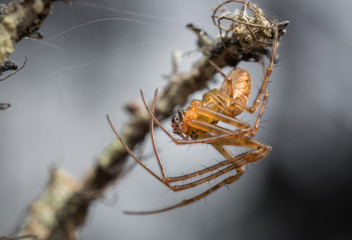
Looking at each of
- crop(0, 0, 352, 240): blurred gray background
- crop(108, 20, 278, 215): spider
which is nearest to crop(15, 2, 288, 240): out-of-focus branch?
crop(108, 20, 278, 215): spider

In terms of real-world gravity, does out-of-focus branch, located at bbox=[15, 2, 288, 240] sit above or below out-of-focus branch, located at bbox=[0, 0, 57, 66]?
below

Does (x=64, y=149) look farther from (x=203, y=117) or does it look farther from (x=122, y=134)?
(x=203, y=117)

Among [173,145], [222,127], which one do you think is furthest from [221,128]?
[173,145]

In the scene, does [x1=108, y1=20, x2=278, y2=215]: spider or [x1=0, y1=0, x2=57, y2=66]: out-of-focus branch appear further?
[x1=108, y1=20, x2=278, y2=215]: spider

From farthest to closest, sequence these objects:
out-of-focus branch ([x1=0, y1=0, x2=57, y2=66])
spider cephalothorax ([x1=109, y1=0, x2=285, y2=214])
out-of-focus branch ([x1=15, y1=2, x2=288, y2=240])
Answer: out-of-focus branch ([x1=15, y1=2, x2=288, y2=240]) → spider cephalothorax ([x1=109, y1=0, x2=285, y2=214]) → out-of-focus branch ([x1=0, y1=0, x2=57, y2=66])

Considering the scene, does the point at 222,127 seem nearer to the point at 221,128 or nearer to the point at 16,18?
the point at 221,128

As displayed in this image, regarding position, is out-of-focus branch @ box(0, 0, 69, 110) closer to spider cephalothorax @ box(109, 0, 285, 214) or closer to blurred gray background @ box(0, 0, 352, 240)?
spider cephalothorax @ box(109, 0, 285, 214)

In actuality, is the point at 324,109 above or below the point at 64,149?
above

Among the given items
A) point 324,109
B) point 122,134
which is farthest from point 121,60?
point 324,109
